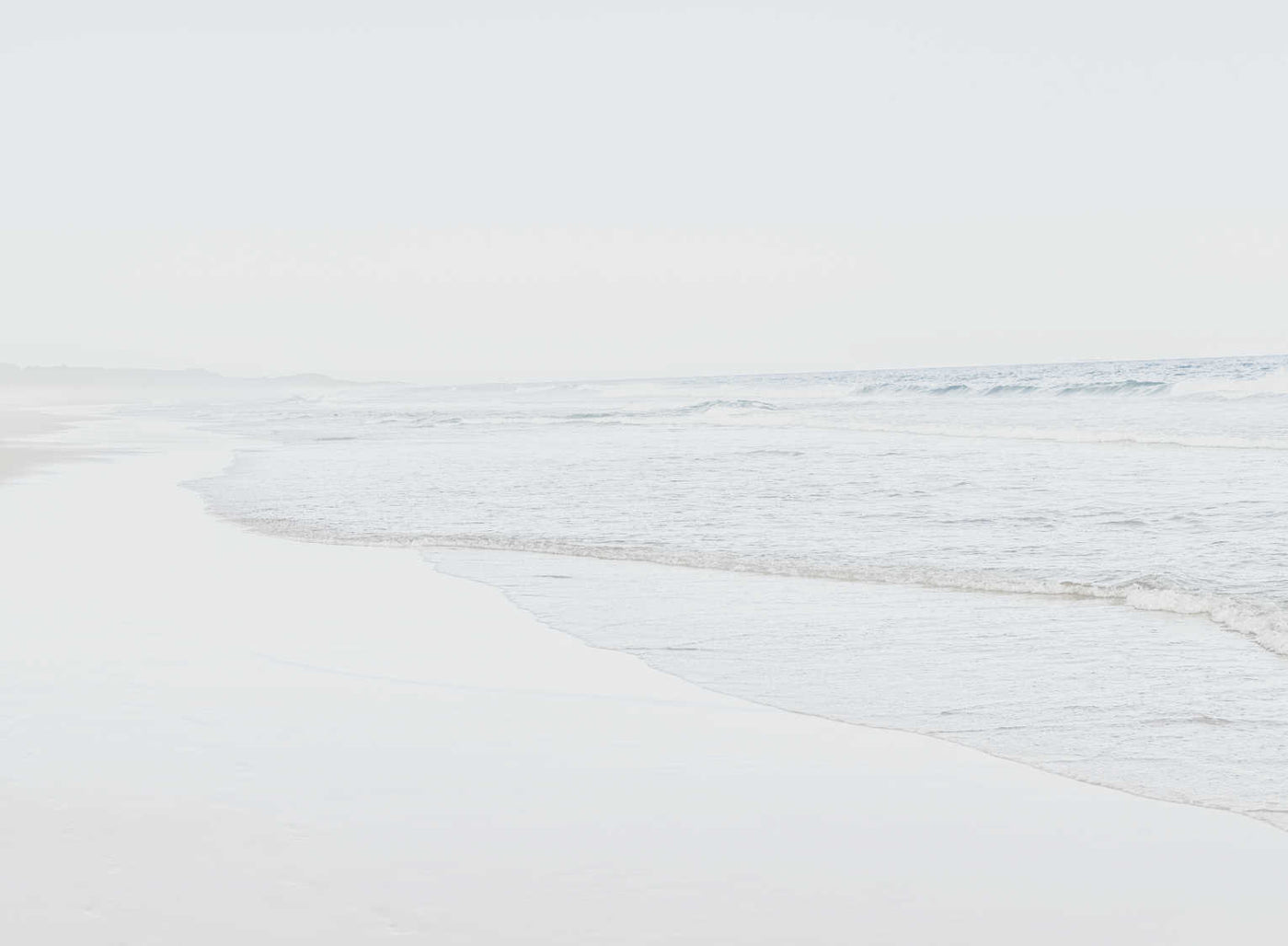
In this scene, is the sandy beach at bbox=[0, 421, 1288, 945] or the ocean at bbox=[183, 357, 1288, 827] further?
the ocean at bbox=[183, 357, 1288, 827]

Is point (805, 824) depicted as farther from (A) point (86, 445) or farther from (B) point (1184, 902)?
(A) point (86, 445)

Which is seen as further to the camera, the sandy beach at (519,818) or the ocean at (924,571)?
the ocean at (924,571)

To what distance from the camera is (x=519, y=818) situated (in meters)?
3.85

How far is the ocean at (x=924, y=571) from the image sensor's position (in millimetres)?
5121

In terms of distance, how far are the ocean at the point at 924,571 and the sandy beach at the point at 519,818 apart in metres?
0.53

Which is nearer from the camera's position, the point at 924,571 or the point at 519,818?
the point at 519,818

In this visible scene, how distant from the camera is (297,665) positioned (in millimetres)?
5902

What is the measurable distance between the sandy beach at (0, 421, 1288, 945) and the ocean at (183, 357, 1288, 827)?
526mm

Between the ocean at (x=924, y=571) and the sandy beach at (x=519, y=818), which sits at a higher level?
the sandy beach at (x=519, y=818)

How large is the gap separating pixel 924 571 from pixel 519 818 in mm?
5433

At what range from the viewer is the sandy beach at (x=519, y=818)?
3.09 meters

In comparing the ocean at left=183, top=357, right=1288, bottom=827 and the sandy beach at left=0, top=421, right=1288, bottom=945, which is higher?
the sandy beach at left=0, top=421, right=1288, bottom=945

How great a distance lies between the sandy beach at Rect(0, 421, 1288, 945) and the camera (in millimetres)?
3092

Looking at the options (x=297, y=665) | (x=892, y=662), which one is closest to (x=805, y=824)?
(x=892, y=662)
